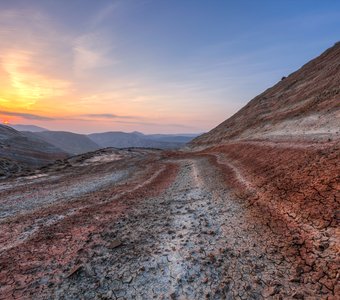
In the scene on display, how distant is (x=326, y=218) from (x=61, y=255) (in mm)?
9417

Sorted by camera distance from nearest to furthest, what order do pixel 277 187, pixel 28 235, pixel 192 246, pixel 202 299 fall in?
pixel 202 299 < pixel 192 246 < pixel 28 235 < pixel 277 187

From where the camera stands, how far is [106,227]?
39.0ft

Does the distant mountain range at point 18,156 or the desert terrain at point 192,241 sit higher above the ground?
the desert terrain at point 192,241

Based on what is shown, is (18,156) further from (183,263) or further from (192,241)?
(183,263)

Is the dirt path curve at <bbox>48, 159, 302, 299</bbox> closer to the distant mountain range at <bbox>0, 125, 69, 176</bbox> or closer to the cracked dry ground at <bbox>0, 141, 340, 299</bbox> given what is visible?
the cracked dry ground at <bbox>0, 141, 340, 299</bbox>

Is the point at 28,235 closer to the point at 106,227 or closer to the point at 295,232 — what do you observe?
the point at 106,227

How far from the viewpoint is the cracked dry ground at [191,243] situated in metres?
7.06

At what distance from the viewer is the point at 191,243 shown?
976cm

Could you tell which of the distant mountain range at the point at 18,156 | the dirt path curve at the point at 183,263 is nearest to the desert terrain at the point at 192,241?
the dirt path curve at the point at 183,263

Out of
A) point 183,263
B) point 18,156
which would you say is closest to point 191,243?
point 183,263

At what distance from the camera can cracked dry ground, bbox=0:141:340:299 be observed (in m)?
7.06

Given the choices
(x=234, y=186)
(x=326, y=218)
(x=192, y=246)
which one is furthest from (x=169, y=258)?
(x=234, y=186)

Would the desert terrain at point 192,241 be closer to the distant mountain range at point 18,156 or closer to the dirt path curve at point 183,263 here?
the dirt path curve at point 183,263

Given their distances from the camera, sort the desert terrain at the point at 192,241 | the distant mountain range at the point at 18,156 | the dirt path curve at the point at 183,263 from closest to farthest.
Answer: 1. the dirt path curve at the point at 183,263
2. the desert terrain at the point at 192,241
3. the distant mountain range at the point at 18,156
